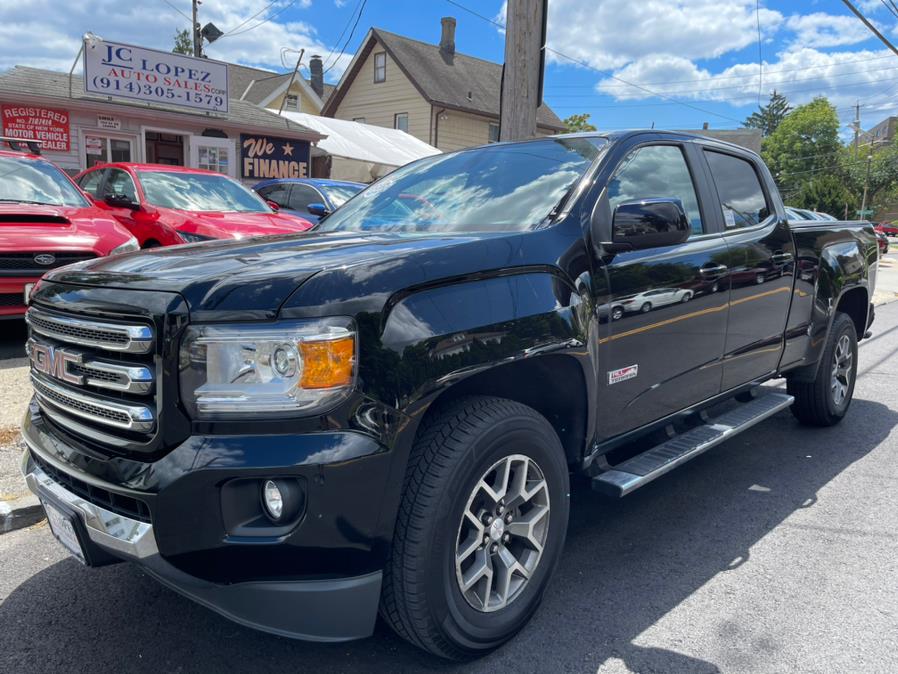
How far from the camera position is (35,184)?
7070 mm

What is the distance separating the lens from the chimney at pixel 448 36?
32.4 metres

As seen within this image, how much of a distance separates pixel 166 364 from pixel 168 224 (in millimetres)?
6045

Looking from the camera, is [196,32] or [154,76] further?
[196,32]

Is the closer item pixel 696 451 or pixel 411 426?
pixel 411 426

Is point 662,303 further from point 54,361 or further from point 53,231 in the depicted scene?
point 53,231

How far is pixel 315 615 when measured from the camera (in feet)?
6.72

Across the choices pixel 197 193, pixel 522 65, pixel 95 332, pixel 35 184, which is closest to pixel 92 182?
pixel 197 193

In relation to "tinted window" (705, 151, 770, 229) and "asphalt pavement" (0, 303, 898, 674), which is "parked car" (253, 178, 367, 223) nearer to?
"tinted window" (705, 151, 770, 229)

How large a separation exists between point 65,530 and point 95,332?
0.66 m

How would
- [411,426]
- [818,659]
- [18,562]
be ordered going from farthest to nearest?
[18,562] → [818,659] → [411,426]

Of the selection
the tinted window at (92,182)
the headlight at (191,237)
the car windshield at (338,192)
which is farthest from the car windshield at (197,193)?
the car windshield at (338,192)

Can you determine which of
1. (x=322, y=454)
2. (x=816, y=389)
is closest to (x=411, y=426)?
(x=322, y=454)

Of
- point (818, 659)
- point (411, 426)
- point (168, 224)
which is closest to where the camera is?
point (411, 426)

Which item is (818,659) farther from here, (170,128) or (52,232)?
(170,128)
